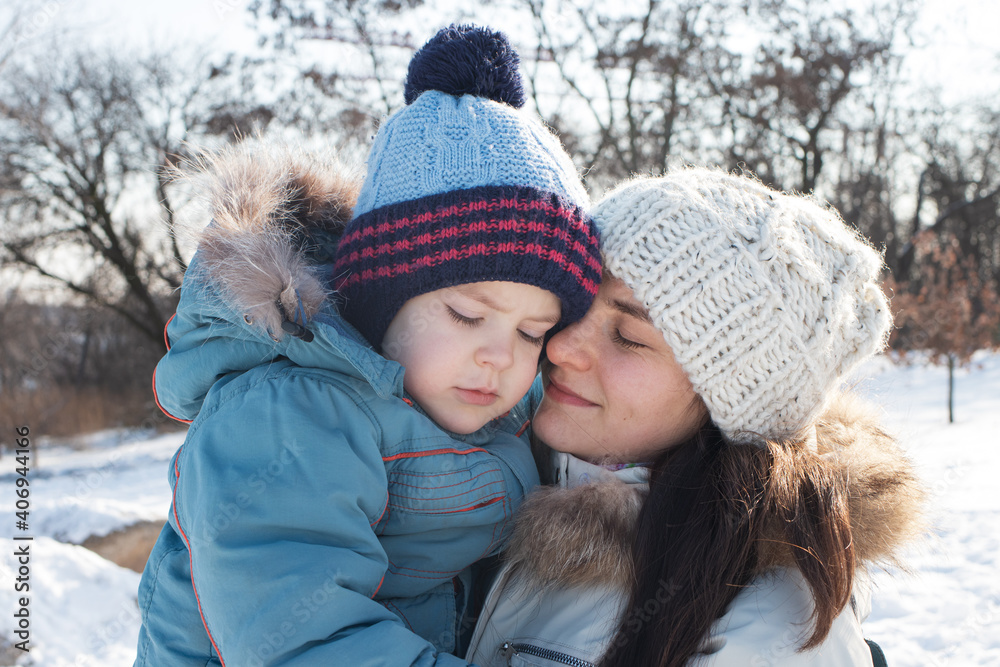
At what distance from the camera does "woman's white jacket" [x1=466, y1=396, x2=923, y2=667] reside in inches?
58.0

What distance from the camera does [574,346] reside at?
1938 mm

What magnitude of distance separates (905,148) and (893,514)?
77.0ft

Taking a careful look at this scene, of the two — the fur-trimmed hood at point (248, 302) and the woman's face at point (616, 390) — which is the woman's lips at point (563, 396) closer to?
the woman's face at point (616, 390)

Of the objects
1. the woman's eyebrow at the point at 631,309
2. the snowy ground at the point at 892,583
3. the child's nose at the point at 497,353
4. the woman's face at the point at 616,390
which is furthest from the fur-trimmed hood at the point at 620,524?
the woman's eyebrow at the point at 631,309

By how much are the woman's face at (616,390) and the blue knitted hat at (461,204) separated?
84 millimetres

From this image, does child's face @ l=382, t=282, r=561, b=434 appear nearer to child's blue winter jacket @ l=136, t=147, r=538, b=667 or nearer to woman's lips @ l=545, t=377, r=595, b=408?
child's blue winter jacket @ l=136, t=147, r=538, b=667

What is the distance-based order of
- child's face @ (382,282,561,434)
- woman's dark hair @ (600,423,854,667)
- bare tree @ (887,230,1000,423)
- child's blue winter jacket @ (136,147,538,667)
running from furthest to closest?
bare tree @ (887,230,1000,423) → child's face @ (382,282,561,434) → woman's dark hair @ (600,423,854,667) → child's blue winter jacket @ (136,147,538,667)

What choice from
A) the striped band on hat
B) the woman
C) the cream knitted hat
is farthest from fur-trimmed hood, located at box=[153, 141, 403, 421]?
the cream knitted hat

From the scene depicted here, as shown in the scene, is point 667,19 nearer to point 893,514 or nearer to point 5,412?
point 893,514

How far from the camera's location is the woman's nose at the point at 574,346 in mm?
1931

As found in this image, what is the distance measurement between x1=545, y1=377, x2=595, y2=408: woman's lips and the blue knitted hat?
249mm

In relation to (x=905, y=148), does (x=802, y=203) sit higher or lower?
lower

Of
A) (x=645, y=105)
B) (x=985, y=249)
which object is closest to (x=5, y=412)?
(x=645, y=105)

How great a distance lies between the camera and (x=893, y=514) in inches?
66.1
